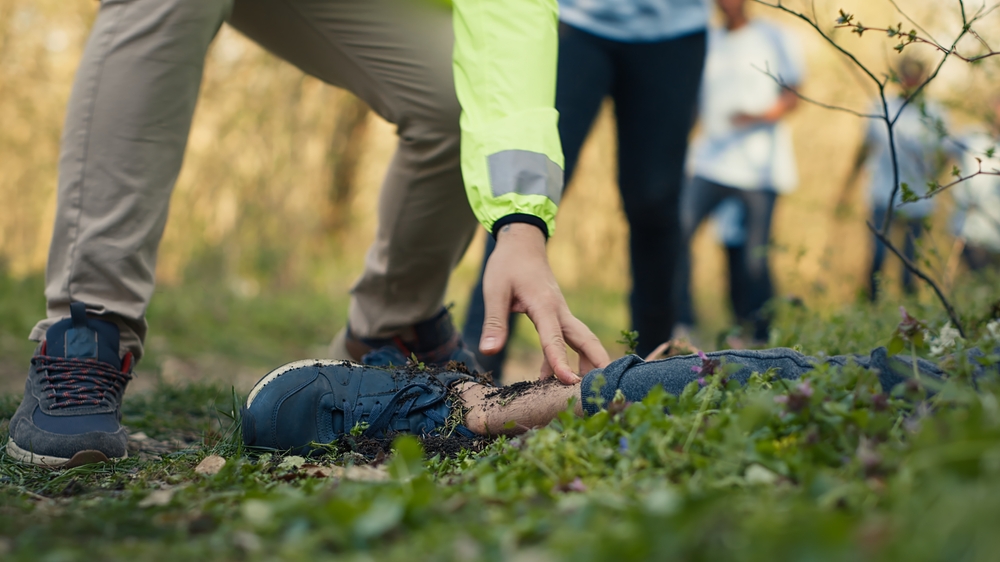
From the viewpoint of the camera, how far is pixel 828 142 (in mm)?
8805

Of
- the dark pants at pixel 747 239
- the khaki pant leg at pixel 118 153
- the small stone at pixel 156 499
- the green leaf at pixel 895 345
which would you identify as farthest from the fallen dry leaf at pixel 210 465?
the dark pants at pixel 747 239

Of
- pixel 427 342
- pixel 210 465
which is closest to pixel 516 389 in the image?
pixel 210 465

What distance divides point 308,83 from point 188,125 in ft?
15.4

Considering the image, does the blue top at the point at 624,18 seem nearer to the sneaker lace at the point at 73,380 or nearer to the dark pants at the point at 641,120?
the dark pants at the point at 641,120

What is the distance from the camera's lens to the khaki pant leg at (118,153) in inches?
72.1

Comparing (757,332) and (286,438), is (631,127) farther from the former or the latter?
(757,332)

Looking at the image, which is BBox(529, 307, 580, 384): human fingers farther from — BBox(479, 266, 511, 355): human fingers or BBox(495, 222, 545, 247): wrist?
BBox(495, 222, 545, 247): wrist

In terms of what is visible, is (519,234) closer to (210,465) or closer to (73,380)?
(210,465)

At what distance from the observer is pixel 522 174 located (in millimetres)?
1674

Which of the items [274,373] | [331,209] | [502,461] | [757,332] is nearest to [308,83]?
[331,209]

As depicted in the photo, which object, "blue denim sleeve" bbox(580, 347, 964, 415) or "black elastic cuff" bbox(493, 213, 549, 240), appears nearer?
"blue denim sleeve" bbox(580, 347, 964, 415)

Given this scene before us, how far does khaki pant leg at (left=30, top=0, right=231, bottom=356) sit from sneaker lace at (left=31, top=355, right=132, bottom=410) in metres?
0.12

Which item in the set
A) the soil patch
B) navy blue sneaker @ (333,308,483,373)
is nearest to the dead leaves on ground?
the soil patch

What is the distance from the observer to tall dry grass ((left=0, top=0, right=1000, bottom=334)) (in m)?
5.29
